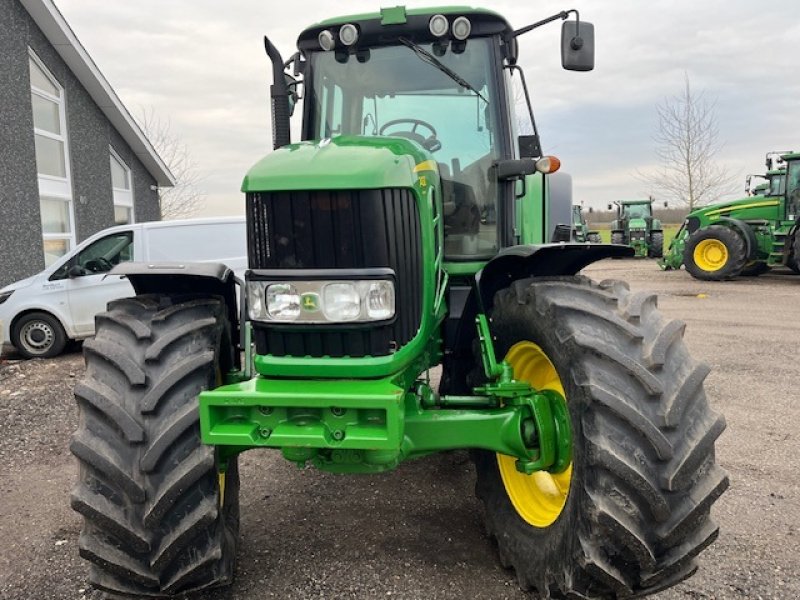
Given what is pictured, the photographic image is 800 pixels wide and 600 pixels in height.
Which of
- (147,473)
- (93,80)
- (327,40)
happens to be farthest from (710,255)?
(147,473)

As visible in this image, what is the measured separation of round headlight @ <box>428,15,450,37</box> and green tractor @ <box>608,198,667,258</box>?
22971 mm

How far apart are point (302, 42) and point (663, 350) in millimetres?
2595

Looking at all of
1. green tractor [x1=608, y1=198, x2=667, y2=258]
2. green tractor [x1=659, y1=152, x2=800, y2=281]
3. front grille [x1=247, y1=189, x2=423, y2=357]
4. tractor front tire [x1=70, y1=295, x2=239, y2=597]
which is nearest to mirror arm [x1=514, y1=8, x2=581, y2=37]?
front grille [x1=247, y1=189, x2=423, y2=357]

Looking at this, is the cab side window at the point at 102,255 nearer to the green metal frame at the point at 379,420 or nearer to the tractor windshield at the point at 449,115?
the tractor windshield at the point at 449,115

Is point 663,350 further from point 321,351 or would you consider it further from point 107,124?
point 107,124

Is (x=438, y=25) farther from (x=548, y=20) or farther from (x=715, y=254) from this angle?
(x=715, y=254)

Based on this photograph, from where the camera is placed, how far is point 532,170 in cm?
355

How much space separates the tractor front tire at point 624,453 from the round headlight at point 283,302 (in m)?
0.99

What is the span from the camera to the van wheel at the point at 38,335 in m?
8.83

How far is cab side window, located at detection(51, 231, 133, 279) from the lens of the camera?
898 cm

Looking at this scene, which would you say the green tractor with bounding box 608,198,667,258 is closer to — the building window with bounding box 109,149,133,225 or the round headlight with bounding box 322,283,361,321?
the building window with bounding box 109,149,133,225

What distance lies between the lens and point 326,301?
2533 mm

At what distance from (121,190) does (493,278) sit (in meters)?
16.6

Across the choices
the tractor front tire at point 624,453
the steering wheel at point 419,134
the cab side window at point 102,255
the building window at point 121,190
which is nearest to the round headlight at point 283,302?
the tractor front tire at point 624,453
